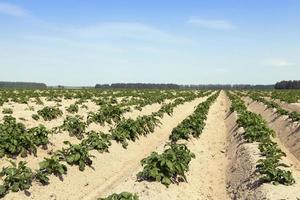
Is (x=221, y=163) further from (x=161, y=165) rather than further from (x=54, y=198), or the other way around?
(x=54, y=198)

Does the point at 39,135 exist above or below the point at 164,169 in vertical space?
above

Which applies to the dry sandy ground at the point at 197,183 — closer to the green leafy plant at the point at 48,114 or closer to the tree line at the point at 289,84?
the green leafy plant at the point at 48,114

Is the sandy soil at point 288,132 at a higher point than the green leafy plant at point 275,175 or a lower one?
lower

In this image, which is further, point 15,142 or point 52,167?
point 15,142

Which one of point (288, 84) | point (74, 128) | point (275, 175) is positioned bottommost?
point (288, 84)

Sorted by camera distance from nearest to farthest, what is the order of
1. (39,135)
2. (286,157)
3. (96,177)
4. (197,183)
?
(197,183)
(96,177)
(39,135)
(286,157)

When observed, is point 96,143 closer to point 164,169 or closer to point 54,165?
point 54,165

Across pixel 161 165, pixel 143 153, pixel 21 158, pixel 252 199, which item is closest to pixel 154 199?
pixel 161 165

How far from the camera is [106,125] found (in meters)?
25.5

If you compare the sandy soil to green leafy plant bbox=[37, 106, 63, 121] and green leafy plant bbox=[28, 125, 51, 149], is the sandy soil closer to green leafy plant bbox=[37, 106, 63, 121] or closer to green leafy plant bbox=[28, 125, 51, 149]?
green leafy plant bbox=[28, 125, 51, 149]

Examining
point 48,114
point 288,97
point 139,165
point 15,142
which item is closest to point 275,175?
point 139,165

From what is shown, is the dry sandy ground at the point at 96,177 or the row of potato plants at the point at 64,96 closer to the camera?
the dry sandy ground at the point at 96,177

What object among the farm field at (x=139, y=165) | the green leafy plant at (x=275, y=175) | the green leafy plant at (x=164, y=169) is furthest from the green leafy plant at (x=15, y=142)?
the green leafy plant at (x=275, y=175)

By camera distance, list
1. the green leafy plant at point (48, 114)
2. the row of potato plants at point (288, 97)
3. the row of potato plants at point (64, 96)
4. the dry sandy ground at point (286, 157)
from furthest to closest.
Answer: the row of potato plants at point (288, 97)
the row of potato plants at point (64, 96)
the green leafy plant at point (48, 114)
the dry sandy ground at point (286, 157)
